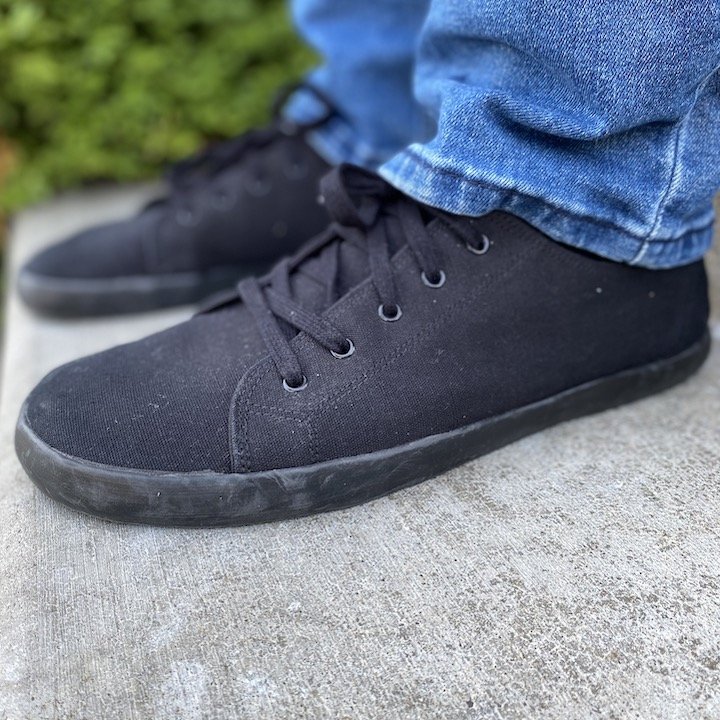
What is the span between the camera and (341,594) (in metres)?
0.77

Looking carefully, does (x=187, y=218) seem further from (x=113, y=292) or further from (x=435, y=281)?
(x=435, y=281)

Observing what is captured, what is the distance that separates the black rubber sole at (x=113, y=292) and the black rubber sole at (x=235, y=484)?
58cm

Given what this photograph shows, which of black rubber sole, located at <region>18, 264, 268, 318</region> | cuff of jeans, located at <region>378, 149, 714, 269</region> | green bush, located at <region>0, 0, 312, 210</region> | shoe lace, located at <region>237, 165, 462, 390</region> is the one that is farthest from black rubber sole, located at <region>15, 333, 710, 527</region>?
green bush, located at <region>0, 0, 312, 210</region>

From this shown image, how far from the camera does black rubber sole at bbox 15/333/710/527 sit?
825 mm

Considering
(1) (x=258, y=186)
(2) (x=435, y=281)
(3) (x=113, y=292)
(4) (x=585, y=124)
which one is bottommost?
(3) (x=113, y=292)

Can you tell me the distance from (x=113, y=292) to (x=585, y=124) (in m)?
0.94

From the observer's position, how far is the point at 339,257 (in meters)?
0.97

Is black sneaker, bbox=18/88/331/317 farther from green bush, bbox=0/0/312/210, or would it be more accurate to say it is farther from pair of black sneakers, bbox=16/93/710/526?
green bush, bbox=0/0/312/210

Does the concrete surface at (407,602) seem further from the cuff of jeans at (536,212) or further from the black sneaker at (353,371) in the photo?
the cuff of jeans at (536,212)

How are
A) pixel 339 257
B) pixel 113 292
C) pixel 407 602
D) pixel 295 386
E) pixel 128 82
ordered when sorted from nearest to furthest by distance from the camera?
pixel 407 602
pixel 295 386
pixel 339 257
pixel 113 292
pixel 128 82

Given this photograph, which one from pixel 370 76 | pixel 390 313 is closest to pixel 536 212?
pixel 390 313

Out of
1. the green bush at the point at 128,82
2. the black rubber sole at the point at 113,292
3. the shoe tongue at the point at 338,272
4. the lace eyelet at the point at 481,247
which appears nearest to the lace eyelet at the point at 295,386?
the shoe tongue at the point at 338,272

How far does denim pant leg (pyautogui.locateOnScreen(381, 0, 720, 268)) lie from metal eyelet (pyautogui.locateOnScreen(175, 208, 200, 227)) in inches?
23.7

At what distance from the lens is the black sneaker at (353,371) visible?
837 millimetres
